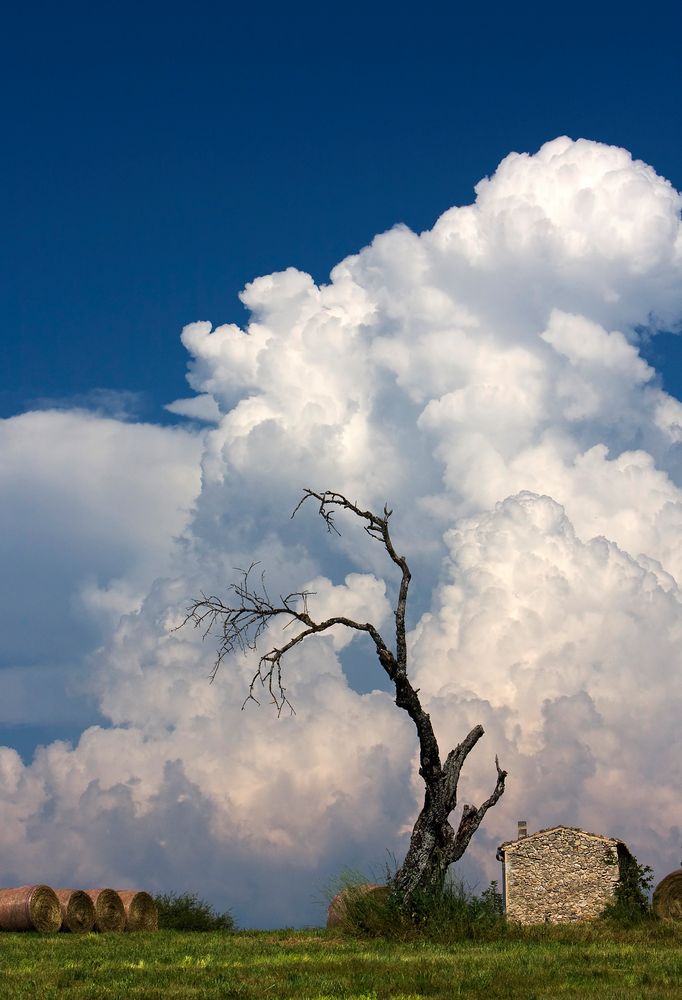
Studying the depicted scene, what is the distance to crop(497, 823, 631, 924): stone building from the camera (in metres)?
40.9

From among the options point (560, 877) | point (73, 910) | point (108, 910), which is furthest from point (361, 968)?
point (560, 877)

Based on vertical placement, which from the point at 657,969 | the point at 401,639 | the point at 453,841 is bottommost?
the point at 657,969

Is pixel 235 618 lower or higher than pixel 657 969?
higher

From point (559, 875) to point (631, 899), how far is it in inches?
328

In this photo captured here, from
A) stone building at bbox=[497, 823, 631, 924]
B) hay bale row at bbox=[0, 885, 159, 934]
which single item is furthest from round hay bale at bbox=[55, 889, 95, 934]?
stone building at bbox=[497, 823, 631, 924]

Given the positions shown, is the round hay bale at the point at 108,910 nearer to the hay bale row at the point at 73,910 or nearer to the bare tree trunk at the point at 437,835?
the hay bale row at the point at 73,910

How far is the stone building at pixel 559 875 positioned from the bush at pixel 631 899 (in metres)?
5.83

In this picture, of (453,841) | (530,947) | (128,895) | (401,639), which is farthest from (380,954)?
(128,895)

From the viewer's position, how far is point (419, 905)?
874 inches

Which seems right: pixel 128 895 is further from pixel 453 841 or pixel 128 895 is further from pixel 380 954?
pixel 380 954

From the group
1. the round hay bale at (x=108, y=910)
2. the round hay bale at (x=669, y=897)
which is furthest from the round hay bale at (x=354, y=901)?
the round hay bale at (x=669, y=897)

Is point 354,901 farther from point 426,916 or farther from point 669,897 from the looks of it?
point 669,897

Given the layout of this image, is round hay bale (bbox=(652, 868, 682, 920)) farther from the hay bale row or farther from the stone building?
the hay bale row

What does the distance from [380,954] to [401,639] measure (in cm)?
739
